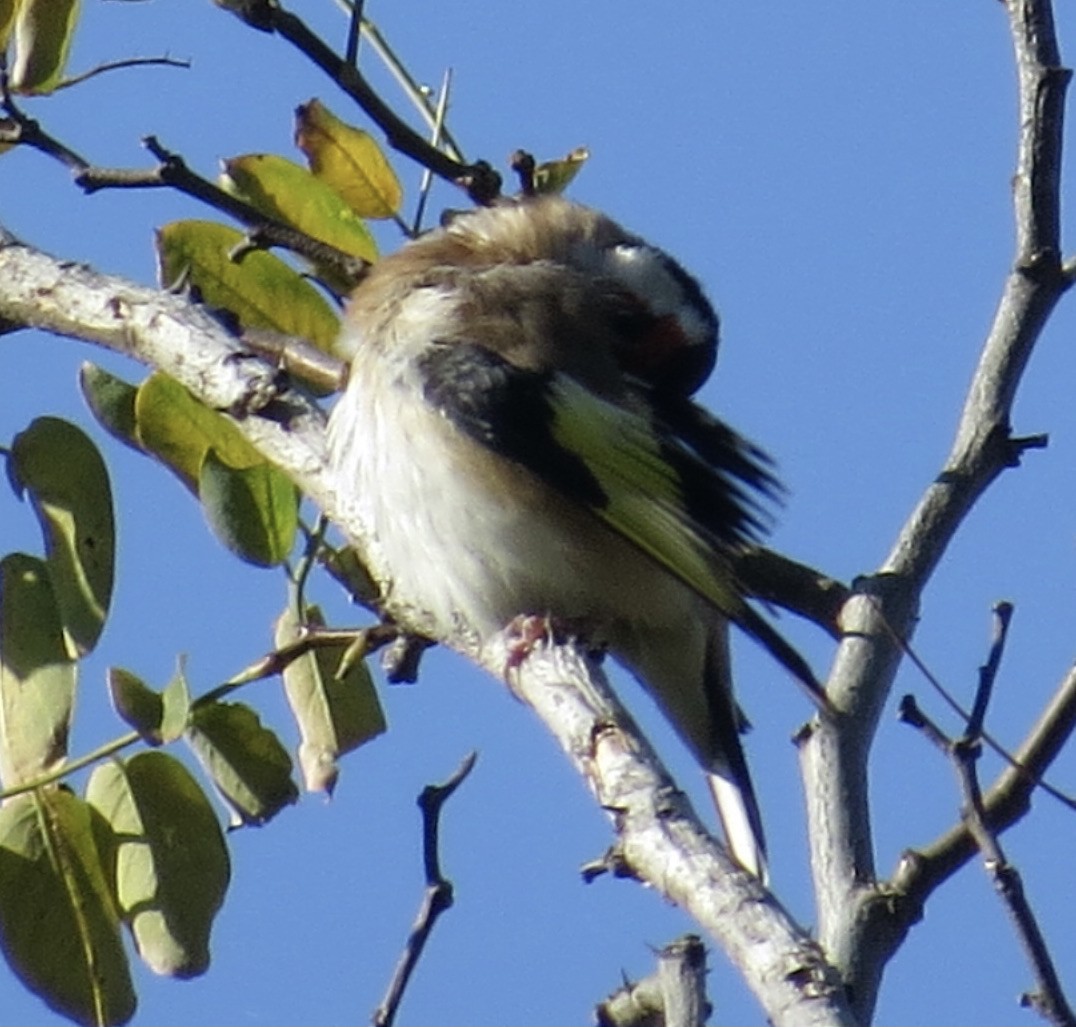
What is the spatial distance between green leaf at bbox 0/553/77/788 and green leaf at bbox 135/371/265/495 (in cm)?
42

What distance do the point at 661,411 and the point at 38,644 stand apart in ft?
6.41

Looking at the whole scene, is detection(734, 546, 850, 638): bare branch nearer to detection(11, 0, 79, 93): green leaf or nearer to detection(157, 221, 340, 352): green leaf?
detection(157, 221, 340, 352): green leaf

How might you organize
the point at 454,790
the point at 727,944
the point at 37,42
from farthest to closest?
the point at 37,42, the point at 454,790, the point at 727,944

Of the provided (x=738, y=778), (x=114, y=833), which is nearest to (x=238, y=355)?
(x=114, y=833)

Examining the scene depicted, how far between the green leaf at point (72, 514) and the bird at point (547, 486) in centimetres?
67

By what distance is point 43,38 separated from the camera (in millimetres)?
4371

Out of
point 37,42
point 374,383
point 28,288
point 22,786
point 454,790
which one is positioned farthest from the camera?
point 374,383

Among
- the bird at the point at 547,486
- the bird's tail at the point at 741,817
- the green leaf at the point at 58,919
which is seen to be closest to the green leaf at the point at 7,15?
the bird at the point at 547,486

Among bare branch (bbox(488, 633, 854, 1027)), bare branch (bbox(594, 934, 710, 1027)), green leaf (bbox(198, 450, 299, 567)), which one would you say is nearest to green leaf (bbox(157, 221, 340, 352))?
green leaf (bbox(198, 450, 299, 567))

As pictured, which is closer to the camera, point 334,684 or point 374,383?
point 334,684

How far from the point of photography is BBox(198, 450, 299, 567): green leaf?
4133 millimetres

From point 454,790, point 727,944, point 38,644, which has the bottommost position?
point 727,944

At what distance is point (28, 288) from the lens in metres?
4.75

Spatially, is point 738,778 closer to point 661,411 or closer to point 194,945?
point 661,411
